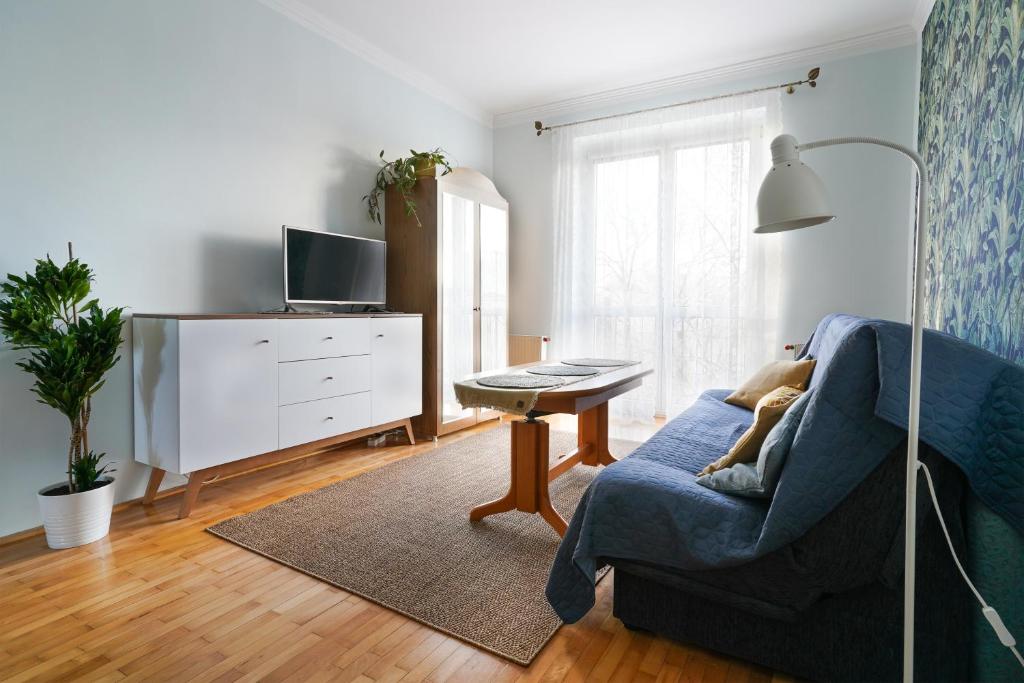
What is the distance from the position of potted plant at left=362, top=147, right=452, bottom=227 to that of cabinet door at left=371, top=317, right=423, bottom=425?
2.63ft

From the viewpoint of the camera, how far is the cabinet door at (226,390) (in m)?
2.39

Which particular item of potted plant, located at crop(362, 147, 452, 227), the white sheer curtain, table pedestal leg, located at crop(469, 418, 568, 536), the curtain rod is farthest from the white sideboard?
the curtain rod

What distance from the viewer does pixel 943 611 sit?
1.24m

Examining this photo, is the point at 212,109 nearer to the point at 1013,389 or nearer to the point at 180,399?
the point at 180,399

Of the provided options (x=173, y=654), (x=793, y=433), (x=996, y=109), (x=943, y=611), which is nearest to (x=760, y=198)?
(x=793, y=433)

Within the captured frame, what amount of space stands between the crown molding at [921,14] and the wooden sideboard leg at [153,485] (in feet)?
15.8

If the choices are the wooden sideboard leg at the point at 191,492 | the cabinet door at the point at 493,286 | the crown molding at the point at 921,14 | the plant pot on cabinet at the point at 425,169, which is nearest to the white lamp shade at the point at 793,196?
the wooden sideboard leg at the point at 191,492

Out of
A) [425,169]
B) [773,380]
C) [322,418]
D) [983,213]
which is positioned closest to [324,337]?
[322,418]

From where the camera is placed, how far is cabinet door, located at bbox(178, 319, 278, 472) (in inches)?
94.0

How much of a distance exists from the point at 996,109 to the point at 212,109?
11.3 ft

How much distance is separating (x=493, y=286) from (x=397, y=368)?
1.27m

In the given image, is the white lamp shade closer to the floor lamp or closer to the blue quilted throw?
the floor lamp

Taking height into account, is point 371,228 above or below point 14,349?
above

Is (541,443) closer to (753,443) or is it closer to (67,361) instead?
(753,443)
